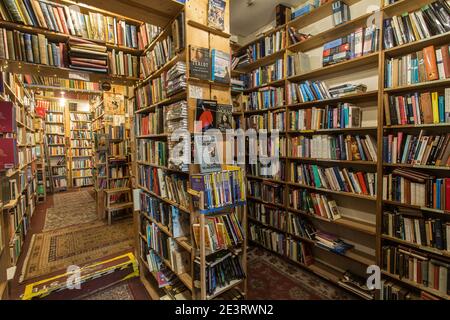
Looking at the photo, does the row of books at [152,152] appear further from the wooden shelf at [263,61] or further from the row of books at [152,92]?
the wooden shelf at [263,61]

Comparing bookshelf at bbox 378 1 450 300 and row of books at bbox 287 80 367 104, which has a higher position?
row of books at bbox 287 80 367 104

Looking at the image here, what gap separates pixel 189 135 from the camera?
4.78ft

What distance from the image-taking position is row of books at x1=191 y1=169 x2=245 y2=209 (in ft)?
4.72

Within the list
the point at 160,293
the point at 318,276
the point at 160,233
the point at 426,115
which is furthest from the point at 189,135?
the point at 318,276

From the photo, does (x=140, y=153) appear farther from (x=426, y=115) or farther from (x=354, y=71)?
(x=426, y=115)

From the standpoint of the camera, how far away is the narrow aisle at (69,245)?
7.57ft

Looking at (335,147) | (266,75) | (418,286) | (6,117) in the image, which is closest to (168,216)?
(6,117)

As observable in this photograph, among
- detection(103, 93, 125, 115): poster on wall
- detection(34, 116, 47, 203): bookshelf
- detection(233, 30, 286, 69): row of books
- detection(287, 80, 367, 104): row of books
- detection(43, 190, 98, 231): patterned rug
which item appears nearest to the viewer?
detection(287, 80, 367, 104): row of books

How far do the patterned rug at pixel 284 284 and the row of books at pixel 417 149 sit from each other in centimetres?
135

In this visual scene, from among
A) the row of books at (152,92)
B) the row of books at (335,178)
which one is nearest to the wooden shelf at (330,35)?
the row of books at (335,178)

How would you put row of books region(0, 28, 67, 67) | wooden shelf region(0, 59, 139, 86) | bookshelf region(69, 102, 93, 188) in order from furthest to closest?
bookshelf region(69, 102, 93, 188), wooden shelf region(0, 59, 139, 86), row of books region(0, 28, 67, 67)

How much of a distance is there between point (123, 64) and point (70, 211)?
3.76m

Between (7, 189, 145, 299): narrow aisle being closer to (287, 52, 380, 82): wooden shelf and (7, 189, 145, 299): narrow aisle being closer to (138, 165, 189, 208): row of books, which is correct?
(138, 165, 189, 208): row of books

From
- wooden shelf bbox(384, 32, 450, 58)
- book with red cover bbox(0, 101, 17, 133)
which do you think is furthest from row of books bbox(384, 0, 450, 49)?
book with red cover bbox(0, 101, 17, 133)
